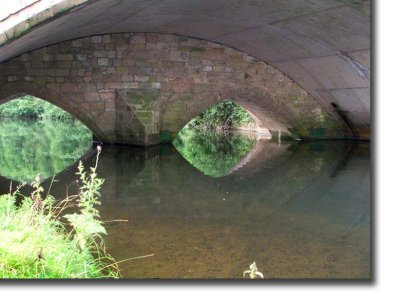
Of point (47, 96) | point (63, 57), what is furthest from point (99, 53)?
point (47, 96)

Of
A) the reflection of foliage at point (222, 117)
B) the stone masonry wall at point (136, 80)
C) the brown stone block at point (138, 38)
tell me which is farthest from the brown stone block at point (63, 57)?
the reflection of foliage at point (222, 117)

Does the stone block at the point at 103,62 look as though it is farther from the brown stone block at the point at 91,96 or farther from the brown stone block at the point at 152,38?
the brown stone block at the point at 152,38

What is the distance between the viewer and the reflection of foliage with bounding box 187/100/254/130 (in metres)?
18.2

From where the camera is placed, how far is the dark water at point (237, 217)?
10.0 feet

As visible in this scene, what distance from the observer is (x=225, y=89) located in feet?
35.8

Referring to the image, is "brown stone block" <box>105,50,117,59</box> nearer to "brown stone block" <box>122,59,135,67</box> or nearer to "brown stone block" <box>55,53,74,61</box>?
"brown stone block" <box>122,59,135,67</box>

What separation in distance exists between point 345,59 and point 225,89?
123 inches

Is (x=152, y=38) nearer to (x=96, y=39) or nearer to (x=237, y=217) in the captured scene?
(x=96, y=39)

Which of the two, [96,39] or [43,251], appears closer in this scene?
[43,251]

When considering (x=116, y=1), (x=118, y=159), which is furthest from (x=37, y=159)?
(x=116, y=1)

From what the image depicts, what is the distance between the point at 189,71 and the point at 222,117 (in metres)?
8.93

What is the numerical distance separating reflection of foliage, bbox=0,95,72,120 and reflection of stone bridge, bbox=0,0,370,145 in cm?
2456

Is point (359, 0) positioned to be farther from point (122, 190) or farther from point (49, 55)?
point (49, 55)

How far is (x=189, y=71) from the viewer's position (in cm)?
1058
